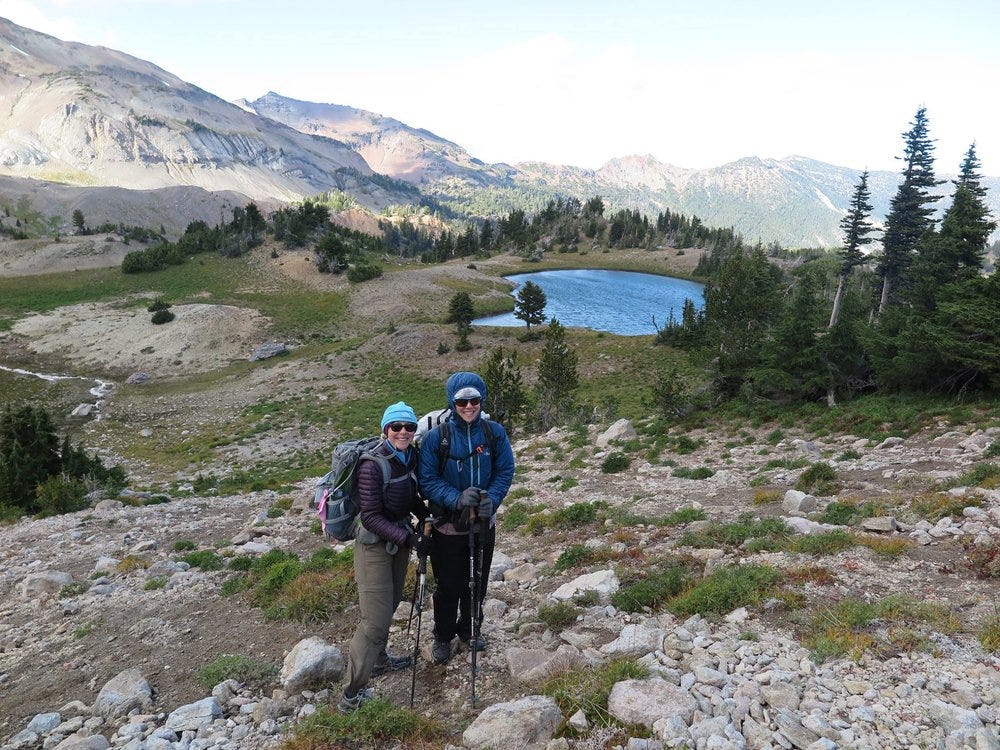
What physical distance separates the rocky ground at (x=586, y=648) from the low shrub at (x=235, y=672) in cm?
10

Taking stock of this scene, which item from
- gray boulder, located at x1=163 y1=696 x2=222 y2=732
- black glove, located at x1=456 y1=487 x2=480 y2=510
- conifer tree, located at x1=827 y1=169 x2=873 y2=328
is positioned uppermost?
conifer tree, located at x1=827 y1=169 x2=873 y2=328

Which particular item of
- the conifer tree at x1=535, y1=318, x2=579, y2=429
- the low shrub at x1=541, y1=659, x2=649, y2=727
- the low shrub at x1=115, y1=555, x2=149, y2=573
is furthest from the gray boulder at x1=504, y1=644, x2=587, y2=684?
the conifer tree at x1=535, y1=318, x2=579, y2=429

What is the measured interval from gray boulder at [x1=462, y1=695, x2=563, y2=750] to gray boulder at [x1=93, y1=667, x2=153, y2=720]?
13.1 feet

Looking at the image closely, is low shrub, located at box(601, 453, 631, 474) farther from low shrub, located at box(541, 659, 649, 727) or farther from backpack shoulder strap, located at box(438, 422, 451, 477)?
backpack shoulder strap, located at box(438, 422, 451, 477)

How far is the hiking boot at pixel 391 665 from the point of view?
6430 millimetres

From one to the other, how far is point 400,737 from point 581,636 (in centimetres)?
256

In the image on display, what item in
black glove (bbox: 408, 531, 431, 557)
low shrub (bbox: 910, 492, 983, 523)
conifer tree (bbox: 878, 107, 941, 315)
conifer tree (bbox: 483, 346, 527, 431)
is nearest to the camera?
black glove (bbox: 408, 531, 431, 557)

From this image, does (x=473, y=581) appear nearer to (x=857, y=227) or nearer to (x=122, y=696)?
(x=122, y=696)

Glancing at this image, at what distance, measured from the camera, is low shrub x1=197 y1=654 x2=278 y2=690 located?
21.0 ft

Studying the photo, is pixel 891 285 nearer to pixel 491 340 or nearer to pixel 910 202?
pixel 910 202

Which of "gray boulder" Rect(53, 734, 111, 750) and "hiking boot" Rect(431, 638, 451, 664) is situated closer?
"gray boulder" Rect(53, 734, 111, 750)

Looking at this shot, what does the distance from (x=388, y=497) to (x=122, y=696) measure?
399 centimetres

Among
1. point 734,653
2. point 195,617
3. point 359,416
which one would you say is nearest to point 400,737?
point 734,653

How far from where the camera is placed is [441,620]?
6.50m
